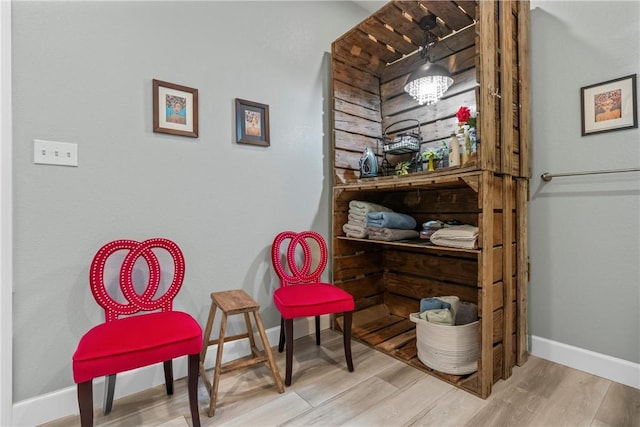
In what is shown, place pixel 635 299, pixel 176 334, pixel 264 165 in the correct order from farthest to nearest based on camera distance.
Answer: pixel 264 165
pixel 635 299
pixel 176 334

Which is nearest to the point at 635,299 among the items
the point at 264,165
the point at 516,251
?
the point at 516,251

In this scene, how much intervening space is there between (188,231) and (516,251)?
1.97 m

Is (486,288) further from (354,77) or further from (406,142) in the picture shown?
(354,77)

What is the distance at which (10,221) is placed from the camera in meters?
1.28

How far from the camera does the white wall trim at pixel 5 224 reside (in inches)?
49.7

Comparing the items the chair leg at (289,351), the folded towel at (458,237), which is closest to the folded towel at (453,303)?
the folded towel at (458,237)

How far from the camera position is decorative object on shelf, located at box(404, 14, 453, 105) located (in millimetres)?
2076

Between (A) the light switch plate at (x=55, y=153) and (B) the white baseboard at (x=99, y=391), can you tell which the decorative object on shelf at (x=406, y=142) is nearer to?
(B) the white baseboard at (x=99, y=391)

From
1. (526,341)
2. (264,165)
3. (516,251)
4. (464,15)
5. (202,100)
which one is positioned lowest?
(526,341)

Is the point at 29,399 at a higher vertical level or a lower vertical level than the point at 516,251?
lower

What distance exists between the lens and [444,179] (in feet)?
5.52

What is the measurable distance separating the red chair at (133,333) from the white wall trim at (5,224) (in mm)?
302

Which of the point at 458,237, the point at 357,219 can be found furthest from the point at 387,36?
the point at 458,237

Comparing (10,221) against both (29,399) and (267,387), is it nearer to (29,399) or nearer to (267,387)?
(29,399)
